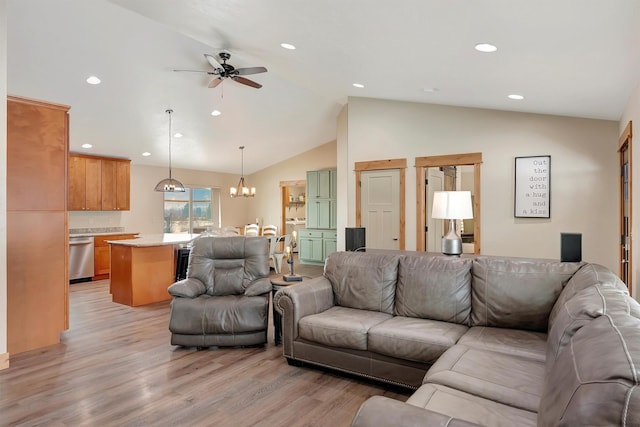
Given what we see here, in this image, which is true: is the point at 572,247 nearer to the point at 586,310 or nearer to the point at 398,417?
the point at 586,310

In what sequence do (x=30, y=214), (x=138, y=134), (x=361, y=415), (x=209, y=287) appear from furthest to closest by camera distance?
(x=138, y=134) < (x=209, y=287) < (x=30, y=214) < (x=361, y=415)

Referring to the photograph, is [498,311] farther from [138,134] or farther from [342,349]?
[138,134]

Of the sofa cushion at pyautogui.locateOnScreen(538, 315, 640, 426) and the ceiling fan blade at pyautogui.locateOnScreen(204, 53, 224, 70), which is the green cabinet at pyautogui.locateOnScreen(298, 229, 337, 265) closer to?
the ceiling fan blade at pyautogui.locateOnScreen(204, 53, 224, 70)

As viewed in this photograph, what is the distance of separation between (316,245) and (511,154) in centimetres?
498

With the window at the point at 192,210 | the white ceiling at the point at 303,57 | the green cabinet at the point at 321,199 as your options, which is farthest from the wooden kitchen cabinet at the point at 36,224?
the green cabinet at the point at 321,199

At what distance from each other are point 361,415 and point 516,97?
12.6 feet

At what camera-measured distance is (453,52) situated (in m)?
2.98

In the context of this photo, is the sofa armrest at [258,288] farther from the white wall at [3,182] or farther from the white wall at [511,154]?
the white wall at [511,154]

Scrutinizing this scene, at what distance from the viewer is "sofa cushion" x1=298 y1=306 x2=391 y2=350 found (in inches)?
111

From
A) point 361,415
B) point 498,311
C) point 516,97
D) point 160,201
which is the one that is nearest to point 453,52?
point 516,97

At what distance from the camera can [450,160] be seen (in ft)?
17.7

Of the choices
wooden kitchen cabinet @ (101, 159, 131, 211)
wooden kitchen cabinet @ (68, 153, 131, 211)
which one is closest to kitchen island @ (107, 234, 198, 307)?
wooden kitchen cabinet @ (68, 153, 131, 211)

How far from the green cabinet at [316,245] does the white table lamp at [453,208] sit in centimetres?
532

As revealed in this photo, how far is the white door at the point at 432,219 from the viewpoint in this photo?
19.2ft
